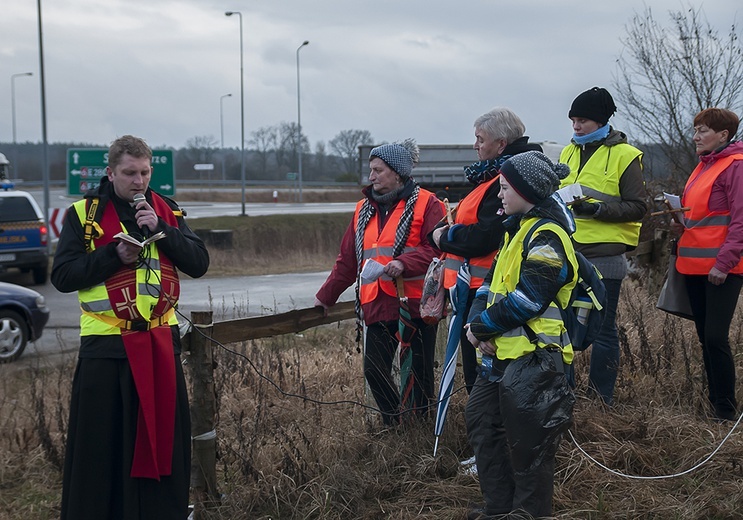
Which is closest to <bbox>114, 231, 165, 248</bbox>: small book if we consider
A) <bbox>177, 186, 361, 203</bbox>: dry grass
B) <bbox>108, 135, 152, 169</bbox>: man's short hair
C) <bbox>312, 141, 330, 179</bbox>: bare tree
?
<bbox>108, 135, 152, 169</bbox>: man's short hair

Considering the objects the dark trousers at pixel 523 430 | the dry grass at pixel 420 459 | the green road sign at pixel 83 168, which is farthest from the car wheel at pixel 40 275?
the dark trousers at pixel 523 430

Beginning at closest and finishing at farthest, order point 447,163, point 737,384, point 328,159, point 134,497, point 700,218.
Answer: point 134,497 → point 700,218 → point 737,384 → point 447,163 → point 328,159

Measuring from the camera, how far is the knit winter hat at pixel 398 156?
511cm

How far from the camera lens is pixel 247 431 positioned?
5277 mm

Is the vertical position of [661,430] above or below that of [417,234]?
below

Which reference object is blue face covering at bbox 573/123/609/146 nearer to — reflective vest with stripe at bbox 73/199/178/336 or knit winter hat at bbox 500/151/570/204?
knit winter hat at bbox 500/151/570/204

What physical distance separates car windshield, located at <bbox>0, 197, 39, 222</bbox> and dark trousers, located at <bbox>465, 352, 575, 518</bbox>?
16.8 meters

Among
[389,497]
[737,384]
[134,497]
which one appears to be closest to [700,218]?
[737,384]

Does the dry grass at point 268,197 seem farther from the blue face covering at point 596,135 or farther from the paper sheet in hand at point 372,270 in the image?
the paper sheet in hand at point 372,270

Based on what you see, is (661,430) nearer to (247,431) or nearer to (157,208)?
(247,431)

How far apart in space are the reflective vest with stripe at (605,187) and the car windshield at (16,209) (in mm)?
15996

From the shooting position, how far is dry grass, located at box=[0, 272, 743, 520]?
4.25 metres

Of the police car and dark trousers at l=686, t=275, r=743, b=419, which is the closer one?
dark trousers at l=686, t=275, r=743, b=419

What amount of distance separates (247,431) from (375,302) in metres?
1.13
